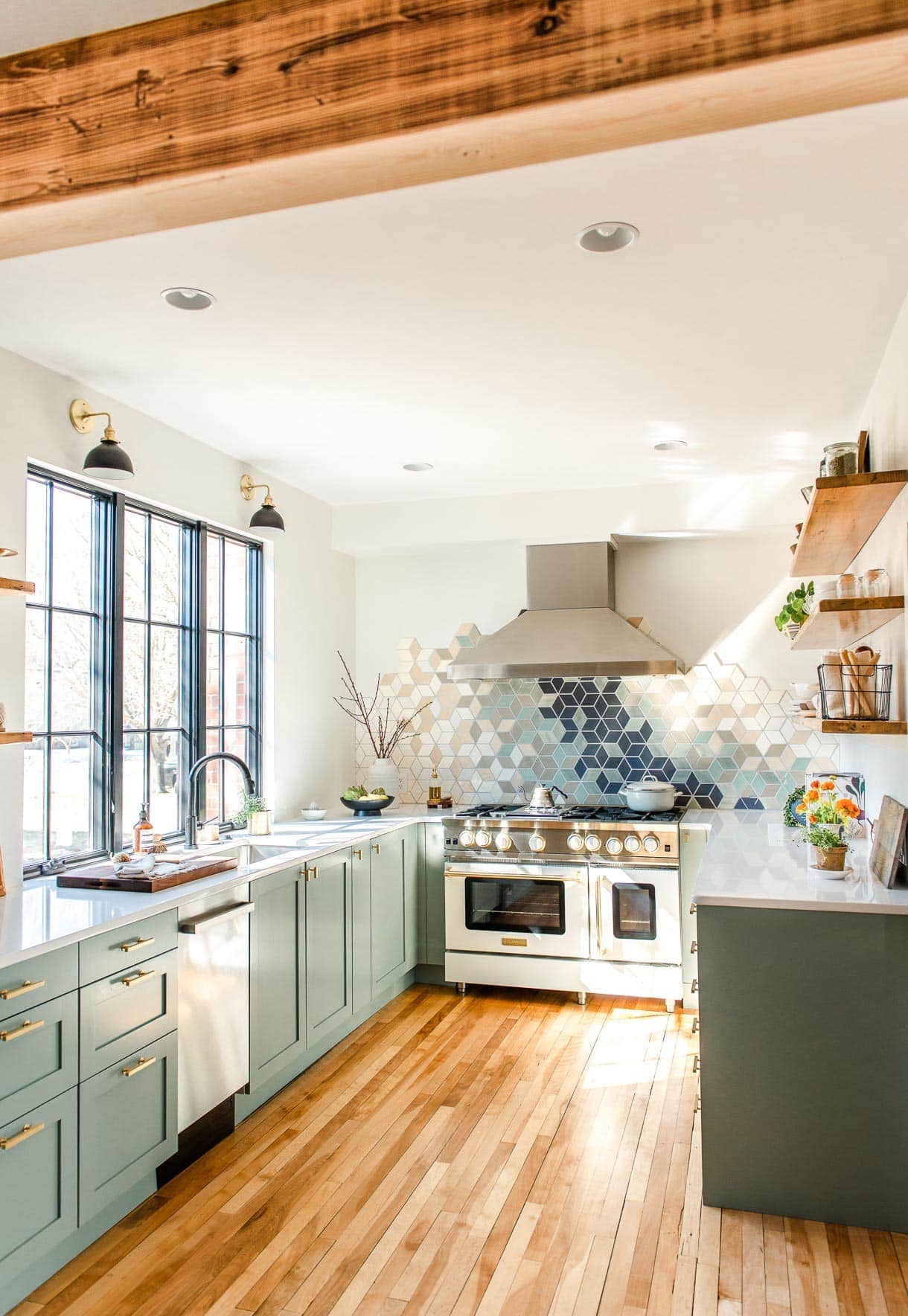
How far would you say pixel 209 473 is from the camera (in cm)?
417

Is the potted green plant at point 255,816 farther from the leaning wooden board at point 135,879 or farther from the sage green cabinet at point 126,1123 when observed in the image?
the sage green cabinet at point 126,1123

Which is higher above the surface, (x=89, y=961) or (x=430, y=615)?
(x=430, y=615)

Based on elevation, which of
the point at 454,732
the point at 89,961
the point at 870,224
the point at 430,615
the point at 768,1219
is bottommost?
the point at 768,1219

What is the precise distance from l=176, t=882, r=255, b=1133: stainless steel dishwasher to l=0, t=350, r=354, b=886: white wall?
62cm

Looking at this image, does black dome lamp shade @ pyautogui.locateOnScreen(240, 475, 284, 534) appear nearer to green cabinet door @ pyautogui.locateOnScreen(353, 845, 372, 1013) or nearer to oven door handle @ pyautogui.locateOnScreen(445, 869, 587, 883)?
green cabinet door @ pyautogui.locateOnScreen(353, 845, 372, 1013)

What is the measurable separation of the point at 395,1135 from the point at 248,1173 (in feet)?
1.67

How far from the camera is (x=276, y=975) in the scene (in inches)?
135

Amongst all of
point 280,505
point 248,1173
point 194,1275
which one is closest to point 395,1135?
point 248,1173

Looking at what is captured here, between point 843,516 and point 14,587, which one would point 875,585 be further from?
Answer: point 14,587

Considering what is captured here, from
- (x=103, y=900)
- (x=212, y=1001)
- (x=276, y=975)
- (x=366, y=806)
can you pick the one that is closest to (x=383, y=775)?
(x=366, y=806)

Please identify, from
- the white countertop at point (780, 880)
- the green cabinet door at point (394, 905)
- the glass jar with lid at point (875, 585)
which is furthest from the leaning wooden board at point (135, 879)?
the glass jar with lid at point (875, 585)

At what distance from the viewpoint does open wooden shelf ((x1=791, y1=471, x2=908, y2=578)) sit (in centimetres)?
270

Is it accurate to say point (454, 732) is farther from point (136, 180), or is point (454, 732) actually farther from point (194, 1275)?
point (136, 180)

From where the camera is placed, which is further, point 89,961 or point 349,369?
point 349,369
